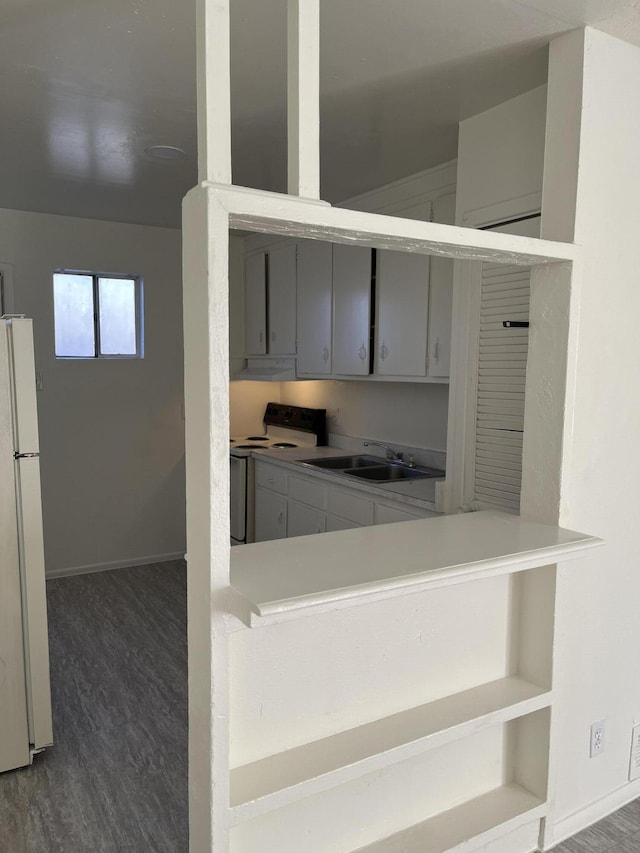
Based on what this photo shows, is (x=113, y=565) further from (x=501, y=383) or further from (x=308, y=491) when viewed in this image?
(x=501, y=383)

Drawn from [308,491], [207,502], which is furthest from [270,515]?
[207,502]

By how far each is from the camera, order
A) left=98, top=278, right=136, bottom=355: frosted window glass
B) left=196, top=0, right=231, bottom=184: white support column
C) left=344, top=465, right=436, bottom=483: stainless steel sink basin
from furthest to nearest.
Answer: left=98, top=278, right=136, bottom=355: frosted window glass < left=344, top=465, right=436, bottom=483: stainless steel sink basin < left=196, top=0, right=231, bottom=184: white support column

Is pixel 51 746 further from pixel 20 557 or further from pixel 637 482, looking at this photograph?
pixel 637 482

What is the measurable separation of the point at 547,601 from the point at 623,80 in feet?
5.06

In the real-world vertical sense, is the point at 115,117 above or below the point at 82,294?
above

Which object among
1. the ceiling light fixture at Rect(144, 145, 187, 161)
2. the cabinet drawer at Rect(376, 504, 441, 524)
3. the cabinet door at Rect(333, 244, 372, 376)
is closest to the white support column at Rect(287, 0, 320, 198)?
the ceiling light fixture at Rect(144, 145, 187, 161)

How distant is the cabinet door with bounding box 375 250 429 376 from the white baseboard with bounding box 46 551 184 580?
2.34 metres

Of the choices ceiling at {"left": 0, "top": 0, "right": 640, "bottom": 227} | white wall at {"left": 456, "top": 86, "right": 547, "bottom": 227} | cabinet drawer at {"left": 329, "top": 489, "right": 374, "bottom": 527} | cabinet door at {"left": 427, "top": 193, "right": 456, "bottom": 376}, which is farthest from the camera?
cabinet drawer at {"left": 329, "top": 489, "right": 374, "bottom": 527}

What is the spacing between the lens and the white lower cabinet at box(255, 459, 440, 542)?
10.3 ft

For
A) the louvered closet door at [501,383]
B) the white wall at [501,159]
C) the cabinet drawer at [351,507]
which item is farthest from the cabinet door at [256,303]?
the louvered closet door at [501,383]

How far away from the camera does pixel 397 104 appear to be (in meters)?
2.35

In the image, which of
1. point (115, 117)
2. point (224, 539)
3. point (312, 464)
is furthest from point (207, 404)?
point (312, 464)

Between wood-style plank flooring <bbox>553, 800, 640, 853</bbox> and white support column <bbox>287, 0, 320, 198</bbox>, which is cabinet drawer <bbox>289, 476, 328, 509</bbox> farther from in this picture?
white support column <bbox>287, 0, 320, 198</bbox>

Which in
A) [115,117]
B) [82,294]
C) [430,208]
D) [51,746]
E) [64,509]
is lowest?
[51,746]
